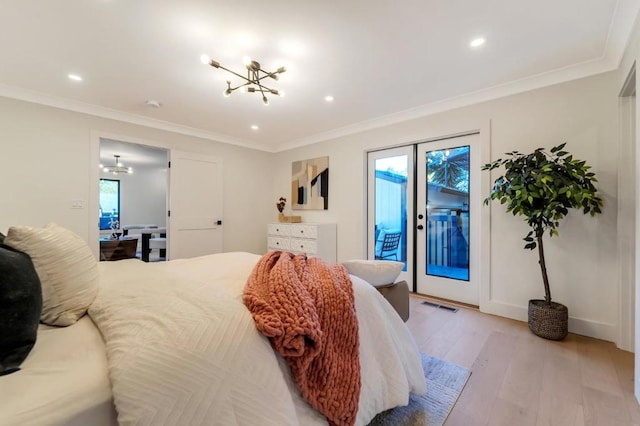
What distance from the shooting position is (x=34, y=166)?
Answer: 3.09m

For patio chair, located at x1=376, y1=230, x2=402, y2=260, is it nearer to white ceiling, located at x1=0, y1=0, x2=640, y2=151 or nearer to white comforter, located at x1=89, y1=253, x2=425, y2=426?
white ceiling, located at x1=0, y1=0, x2=640, y2=151

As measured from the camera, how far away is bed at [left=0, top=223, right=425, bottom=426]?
0.68m

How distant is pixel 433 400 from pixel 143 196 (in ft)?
28.9

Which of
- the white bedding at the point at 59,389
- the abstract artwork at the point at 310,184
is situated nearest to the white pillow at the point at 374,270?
the white bedding at the point at 59,389

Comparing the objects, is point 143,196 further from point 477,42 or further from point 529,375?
point 529,375

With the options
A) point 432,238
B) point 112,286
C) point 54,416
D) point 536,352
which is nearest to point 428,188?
point 432,238

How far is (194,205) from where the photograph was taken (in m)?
4.38

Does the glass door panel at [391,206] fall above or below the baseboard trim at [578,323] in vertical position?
above

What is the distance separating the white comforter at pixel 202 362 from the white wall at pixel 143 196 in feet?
25.1

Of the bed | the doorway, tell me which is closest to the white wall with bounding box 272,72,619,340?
the bed

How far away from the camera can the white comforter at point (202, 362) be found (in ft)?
2.42

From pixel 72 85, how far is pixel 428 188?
422 centimetres

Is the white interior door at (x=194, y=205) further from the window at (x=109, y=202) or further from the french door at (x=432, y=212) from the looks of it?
the window at (x=109, y=202)

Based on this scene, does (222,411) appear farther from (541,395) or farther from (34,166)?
(34,166)
